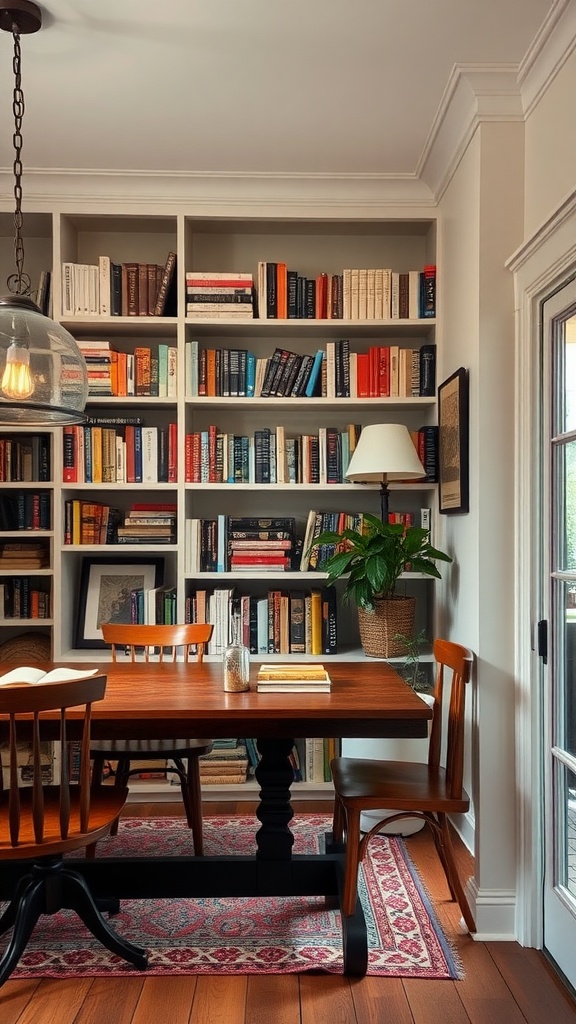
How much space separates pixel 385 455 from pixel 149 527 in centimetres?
113

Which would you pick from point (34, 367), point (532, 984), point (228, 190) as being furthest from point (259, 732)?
point (228, 190)

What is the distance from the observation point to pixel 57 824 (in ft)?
6.64

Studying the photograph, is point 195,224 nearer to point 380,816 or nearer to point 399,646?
point 399,646

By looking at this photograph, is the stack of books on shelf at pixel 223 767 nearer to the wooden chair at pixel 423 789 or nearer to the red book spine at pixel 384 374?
the wooden chair at pixel 423 789

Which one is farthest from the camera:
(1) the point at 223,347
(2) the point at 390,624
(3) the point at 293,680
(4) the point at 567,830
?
(1) the point at 223,347

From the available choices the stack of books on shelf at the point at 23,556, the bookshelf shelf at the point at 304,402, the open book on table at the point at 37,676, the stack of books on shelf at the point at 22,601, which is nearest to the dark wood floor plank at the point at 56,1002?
the open book on table at the point at 37,676

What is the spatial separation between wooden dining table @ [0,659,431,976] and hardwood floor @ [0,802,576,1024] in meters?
0.13

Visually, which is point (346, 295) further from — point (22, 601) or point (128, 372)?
point (22, 601)

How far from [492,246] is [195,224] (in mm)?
1592

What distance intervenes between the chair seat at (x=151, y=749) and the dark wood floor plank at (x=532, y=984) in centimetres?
111

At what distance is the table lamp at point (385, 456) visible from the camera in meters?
3.03

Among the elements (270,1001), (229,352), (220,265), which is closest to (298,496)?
(229,352)

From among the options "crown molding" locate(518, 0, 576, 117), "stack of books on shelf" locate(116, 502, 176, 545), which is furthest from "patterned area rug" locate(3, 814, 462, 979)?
"crown molding" locate(518, 0, 576, 117)

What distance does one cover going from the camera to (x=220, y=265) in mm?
3742
